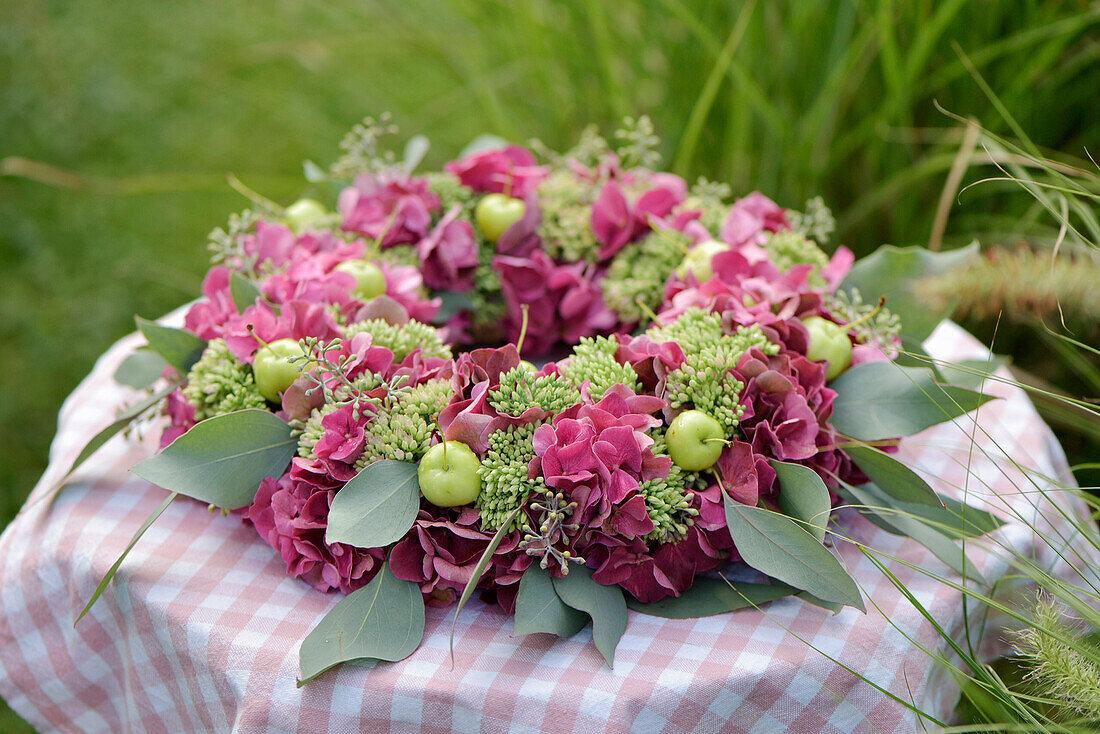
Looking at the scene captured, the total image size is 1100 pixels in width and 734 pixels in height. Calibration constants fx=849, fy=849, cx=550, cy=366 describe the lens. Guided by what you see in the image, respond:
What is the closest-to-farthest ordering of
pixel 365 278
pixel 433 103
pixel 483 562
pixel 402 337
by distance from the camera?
pixel 483 562 < pixel 402 337 < pixel 365 278 < pixel 433 103

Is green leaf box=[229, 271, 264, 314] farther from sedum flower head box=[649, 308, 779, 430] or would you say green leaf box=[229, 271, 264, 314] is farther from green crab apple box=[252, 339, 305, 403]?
sedum flower head box=[649, 308, 779, 430]

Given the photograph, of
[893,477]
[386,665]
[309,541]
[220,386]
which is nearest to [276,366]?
[220,386]

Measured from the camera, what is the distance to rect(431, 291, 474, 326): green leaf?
39.8 inches

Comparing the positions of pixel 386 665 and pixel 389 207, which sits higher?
pixel 389 207

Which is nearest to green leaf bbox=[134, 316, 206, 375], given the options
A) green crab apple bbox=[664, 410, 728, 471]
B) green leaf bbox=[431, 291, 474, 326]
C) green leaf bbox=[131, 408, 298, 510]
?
green leaf bbox=[131, 408, 298, 510]

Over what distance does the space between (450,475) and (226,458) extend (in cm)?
20

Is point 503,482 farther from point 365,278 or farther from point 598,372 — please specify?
point 365,278

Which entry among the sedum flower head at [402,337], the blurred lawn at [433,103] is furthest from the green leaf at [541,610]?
the blurred lawn at [433,103]

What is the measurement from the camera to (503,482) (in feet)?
2.12

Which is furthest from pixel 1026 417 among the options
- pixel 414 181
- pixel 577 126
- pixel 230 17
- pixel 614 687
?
pixel 230 17

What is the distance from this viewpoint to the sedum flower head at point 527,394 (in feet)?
2.23

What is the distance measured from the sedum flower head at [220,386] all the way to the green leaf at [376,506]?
0.55ft

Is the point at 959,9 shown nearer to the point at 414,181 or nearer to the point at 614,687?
the point at 414,181

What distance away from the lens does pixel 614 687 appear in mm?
593
